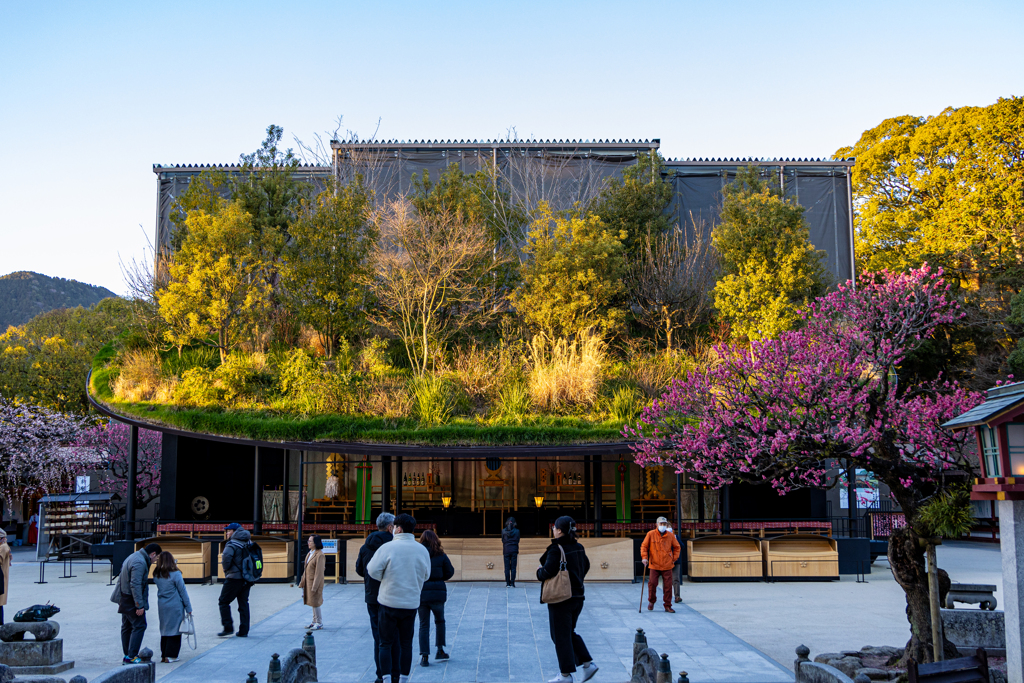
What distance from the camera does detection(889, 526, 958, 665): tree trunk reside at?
784 centimetres

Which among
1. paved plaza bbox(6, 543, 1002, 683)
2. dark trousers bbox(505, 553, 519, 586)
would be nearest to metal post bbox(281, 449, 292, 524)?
paved plaza bbox(6, 543, 1002, 683)

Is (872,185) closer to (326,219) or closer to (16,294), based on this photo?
(326,219)

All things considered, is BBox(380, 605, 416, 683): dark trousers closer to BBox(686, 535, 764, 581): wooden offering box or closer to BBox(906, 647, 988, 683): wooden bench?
BBox(906, 647, 988, 683): wooden bench

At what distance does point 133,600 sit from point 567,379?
10430 mm

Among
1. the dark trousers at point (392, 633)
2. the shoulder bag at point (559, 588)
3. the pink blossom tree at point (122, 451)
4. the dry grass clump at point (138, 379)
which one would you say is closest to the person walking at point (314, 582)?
the dark trousers at point (392, 633)

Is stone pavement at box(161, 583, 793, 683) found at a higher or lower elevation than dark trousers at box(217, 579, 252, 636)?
lower

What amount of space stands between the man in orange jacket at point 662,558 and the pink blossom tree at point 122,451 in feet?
64.0

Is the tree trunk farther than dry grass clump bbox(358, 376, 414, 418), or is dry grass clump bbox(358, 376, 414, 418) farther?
dry grass clump bbox(358, 376, 414, 418)

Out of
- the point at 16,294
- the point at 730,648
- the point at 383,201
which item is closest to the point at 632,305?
the point at 383,201

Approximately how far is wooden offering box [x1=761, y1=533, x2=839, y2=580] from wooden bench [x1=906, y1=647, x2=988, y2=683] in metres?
9.55

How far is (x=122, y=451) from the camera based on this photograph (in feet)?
87.2

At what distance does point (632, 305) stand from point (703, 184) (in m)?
5.38

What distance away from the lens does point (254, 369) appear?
17938mm

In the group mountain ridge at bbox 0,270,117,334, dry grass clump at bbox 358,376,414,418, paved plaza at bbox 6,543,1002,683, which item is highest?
mountain ridge at bbox 0,270,117,334
